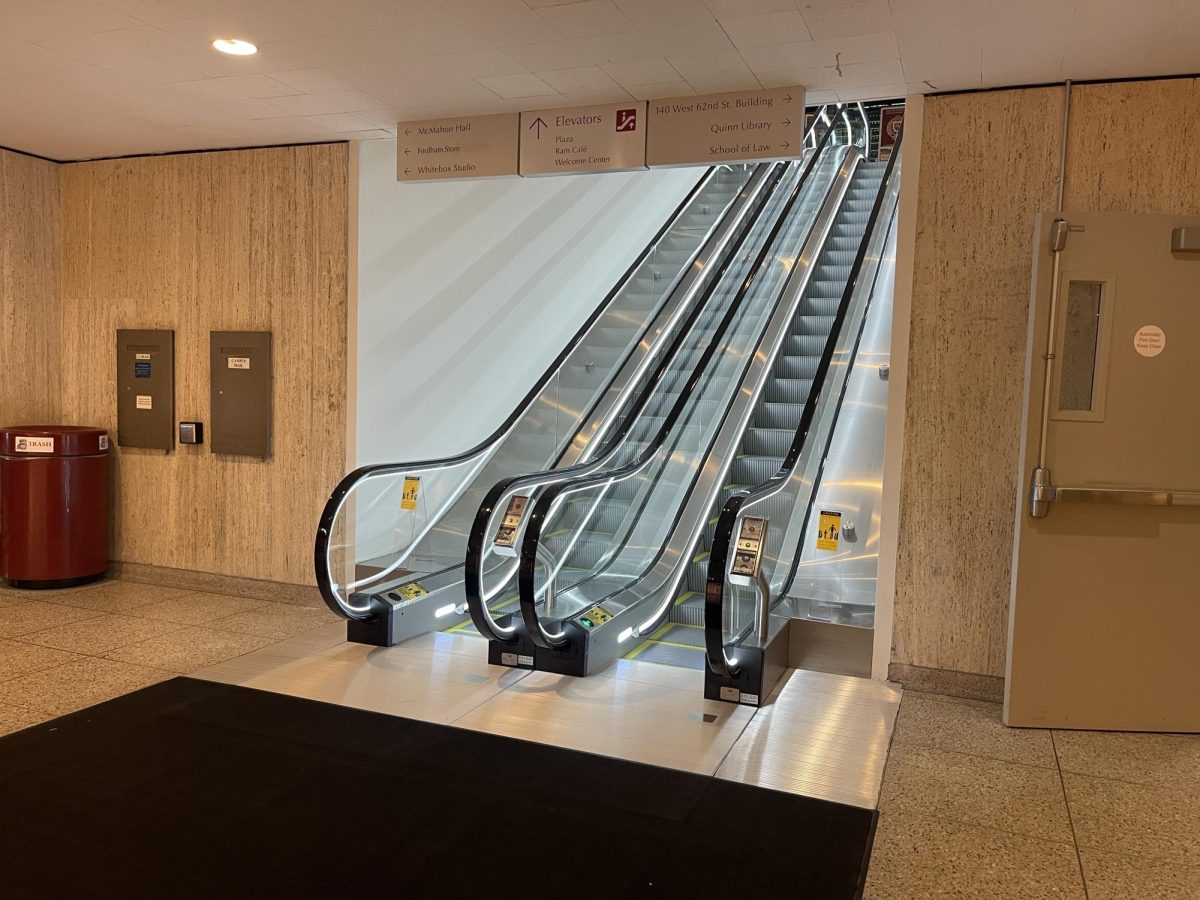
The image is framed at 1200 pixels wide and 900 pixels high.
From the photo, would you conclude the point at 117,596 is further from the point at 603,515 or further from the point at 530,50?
the point at 530,50

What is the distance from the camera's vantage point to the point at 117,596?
6.40m

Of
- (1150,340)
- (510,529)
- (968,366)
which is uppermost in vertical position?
(1150,340)

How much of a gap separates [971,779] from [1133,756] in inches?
35.4

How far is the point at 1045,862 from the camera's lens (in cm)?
306

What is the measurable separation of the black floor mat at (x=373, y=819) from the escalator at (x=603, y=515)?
0.91m

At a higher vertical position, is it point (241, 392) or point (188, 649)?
point (241, 392)

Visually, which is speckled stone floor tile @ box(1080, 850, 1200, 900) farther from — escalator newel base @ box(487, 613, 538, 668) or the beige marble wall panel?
escalator newel base @ box(487, 613, 538, 668)

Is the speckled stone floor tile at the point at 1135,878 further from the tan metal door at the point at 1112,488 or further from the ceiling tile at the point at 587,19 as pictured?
the ceiling tile at the point at 587,19

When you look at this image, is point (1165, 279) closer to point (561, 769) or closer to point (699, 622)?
point (699, 622)

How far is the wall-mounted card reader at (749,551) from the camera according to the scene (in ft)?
13.6

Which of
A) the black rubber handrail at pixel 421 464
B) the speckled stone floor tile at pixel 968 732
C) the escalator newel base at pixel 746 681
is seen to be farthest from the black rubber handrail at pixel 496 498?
the speckled stone floor tile at pixel 968 732

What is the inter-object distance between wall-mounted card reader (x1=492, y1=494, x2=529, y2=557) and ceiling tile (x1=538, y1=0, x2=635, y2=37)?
2334mm

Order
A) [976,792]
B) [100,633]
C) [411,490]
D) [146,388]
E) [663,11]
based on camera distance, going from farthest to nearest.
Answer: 1. [146,388]
2. [411,490]
3. [100,633]
4. [663,11]
5. [976,792]

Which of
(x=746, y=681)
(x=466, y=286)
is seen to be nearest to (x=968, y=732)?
(x=746, y=681)
